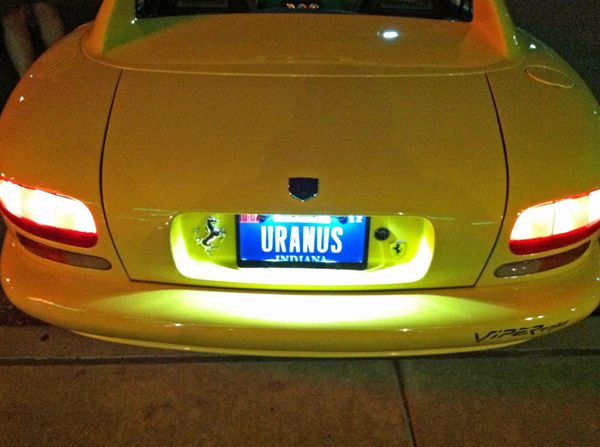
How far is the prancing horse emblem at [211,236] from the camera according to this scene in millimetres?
1956

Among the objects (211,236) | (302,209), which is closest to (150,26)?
(211,236)

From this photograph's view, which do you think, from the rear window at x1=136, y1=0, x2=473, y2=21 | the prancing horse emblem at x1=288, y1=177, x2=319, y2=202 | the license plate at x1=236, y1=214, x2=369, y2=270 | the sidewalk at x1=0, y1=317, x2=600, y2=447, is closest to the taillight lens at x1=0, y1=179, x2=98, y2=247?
the license plate at x1=236, y1=214, x2=369, y2=270

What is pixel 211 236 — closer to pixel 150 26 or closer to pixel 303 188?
pixel 303 188

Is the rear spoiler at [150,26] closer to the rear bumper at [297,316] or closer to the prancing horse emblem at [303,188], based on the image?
the rear bumper at [297,316]

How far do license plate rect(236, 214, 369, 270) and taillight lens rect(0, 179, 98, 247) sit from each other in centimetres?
46

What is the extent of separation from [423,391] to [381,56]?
1277mm

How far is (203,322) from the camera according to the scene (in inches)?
77.8

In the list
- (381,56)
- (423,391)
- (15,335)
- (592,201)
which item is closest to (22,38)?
(15,335)

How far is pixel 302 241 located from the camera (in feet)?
6.37

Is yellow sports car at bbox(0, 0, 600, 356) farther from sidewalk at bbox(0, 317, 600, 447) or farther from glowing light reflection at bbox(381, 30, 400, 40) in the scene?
sidewalk at bbox(0, 317, 600, 447)

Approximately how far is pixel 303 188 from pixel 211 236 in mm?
328

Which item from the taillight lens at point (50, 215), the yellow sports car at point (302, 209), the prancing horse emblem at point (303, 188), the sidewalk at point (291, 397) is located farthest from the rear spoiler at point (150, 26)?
the sidewalk at point (291, 397)

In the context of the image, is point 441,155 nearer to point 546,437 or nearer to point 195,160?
point 195,160

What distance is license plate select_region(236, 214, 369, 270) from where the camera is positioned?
1910 millimetres
